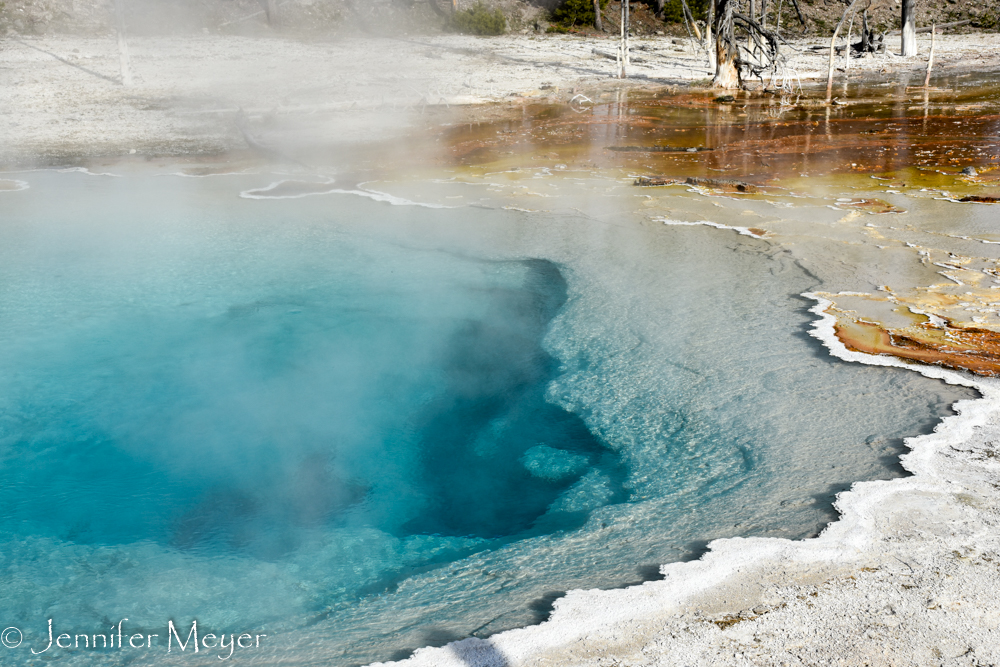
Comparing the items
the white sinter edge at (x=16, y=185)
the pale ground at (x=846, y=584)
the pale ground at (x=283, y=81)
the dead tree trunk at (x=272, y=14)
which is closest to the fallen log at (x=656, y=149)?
the pale ground at (x=283, y=81)

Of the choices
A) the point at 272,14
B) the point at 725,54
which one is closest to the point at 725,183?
the point at 725,54

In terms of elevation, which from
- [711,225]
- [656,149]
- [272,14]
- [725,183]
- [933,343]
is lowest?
[933,343]

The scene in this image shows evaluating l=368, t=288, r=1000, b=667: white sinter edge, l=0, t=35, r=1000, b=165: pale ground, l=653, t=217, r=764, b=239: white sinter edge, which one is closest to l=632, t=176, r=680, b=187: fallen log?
l=653, t=217, r=764, b=239: white sinter edge

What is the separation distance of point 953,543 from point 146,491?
2.71 meters

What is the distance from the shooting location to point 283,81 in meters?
12.5

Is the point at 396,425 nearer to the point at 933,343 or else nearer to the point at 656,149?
the point at 933,343

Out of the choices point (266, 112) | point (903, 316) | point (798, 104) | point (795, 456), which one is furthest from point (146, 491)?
point (798, 104)

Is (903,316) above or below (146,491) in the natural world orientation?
above

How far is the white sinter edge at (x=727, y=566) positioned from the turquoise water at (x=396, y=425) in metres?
0.07

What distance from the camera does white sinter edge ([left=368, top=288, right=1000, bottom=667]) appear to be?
5.90 ft

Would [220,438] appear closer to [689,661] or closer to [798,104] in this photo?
[689,661]

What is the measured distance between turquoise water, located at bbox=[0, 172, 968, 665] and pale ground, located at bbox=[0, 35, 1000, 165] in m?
4.58

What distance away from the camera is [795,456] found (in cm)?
262

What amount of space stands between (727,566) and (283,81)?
1222cm
